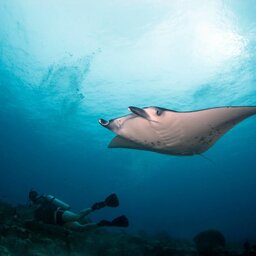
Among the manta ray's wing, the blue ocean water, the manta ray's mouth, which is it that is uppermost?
the blue ocean water

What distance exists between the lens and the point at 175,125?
4.36 meters

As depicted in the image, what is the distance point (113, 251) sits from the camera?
8.48 meters

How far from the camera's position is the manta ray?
13.4 ft

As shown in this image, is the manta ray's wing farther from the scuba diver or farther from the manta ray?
the scuba diver

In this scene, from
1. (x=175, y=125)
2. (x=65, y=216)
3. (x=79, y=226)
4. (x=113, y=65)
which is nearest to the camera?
(x=175, y=125)

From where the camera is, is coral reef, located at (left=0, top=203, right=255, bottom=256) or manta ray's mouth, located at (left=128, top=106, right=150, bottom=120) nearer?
manta ray's mouth, located at (left=128, top=106, right=150, bottom=120)

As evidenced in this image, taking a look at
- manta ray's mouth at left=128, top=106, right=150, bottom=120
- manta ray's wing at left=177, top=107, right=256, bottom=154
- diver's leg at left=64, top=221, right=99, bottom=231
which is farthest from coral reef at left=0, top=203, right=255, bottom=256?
manta ray's mouth at left=128, top=106, right=150, bottom=120

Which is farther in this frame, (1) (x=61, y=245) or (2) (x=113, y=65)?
(2) (x=113, y=65)

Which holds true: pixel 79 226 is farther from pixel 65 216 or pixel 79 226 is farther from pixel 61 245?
pixel 61 245

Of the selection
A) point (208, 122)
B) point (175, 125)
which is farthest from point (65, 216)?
point (208, 122)

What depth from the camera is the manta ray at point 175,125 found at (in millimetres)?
4086

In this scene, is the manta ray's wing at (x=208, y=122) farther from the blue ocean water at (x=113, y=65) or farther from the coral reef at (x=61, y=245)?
the blue ocean water at (x=113, y=65)

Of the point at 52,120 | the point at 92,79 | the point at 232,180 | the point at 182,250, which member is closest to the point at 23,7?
the point at 92,79

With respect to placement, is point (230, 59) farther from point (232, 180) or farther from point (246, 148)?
point (232, 180)
